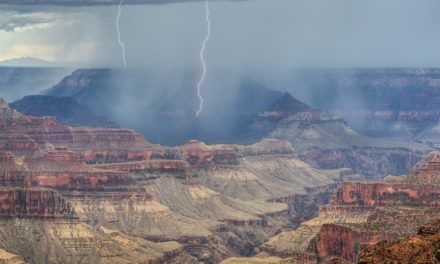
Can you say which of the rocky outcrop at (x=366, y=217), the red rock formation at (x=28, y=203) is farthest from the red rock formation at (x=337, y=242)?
the red rock formation at (x=28, y=203)

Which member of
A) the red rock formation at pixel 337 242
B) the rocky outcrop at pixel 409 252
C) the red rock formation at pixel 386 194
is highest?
the red rock formation at pixel 386 194

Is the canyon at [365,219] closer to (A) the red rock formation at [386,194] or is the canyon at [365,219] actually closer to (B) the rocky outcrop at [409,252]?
(A) the red rock formation at [386,194]

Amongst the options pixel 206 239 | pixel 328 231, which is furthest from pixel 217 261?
pixel 328 231

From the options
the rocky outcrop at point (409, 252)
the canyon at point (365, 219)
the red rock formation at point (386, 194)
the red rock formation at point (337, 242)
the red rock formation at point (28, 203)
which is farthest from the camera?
the red rock formation at point (28, 203)

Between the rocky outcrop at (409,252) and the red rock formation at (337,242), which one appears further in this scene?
the red rock formation at (337,242)

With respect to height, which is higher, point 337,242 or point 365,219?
point 365,219

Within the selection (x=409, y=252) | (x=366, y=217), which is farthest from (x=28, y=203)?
(x=409, y=252)

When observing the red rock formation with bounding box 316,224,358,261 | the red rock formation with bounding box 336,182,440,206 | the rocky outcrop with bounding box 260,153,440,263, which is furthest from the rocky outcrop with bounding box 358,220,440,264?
the red rock formation with bounding box 336,182,440,206

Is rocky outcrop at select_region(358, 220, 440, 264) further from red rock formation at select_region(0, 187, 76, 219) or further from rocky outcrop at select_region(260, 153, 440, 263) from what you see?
red rock formation at select_region(0, 187, 76, 219)

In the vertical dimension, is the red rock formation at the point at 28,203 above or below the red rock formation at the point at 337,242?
above

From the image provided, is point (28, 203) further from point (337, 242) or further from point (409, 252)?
point (409, 252)

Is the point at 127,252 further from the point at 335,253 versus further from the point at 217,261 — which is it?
the point at 335,253
